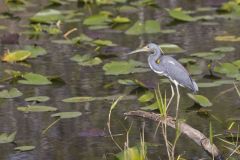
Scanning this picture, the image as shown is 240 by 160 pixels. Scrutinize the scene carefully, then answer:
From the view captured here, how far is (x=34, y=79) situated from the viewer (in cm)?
552

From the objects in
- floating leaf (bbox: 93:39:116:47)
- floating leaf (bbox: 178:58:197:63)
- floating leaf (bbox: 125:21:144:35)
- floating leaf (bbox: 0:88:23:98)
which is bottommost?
floating leaf (bbox: 178:58:197:63)

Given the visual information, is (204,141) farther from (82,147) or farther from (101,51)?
(101,51)

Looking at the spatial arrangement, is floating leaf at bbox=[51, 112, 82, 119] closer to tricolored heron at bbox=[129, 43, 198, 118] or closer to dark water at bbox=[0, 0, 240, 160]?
dark water at bbox=[0, 0, 240, 160]

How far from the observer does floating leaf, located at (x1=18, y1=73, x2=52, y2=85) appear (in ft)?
18.0

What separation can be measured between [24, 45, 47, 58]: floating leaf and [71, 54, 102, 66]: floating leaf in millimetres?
286

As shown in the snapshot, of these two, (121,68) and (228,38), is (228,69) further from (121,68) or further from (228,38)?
(228,38)

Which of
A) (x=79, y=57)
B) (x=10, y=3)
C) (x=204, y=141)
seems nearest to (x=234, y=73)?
(x=79, y=57)

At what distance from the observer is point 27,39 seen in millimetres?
6922

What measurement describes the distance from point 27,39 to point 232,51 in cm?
178

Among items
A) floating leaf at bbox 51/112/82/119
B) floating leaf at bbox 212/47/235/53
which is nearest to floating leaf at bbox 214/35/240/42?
floating leaf at bbox 212/47/235/53

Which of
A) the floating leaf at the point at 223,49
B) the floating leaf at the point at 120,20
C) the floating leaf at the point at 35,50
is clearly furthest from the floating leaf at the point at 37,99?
the floating leaf at the point at 120,20

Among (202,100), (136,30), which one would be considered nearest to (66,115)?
(202,100)

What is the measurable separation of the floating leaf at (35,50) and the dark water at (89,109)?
0.04m

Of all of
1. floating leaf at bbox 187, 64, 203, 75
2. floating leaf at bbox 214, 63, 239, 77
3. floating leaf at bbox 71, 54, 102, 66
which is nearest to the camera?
floating leaf at bbox 214, 63, 239, 77
